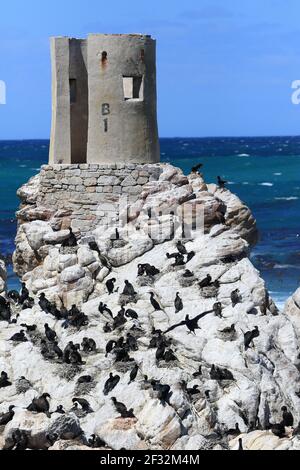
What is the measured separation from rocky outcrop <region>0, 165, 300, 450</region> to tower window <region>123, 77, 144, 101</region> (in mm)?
3216

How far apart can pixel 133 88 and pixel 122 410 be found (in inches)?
654

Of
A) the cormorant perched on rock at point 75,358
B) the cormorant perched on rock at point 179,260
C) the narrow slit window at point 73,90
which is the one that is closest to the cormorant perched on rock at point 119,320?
the cormorant perched on rock at point 75,358

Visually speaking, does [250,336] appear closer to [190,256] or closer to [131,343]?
[131,343]

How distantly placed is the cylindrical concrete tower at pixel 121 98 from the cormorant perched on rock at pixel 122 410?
14.0 metres

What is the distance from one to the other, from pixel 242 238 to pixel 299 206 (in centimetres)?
6340

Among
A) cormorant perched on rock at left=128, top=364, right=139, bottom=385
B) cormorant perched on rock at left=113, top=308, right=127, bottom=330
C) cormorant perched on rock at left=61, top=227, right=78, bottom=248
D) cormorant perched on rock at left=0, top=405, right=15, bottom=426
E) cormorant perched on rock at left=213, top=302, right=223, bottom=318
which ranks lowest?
cormorant perched on rock at left=0, top=405, right=15, bottom=426

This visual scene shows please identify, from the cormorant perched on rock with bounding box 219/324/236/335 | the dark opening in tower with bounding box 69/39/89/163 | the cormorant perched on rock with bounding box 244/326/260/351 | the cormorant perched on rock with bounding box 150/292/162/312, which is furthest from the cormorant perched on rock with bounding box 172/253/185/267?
the dark opening in tower with bounding box 69/39/89/163

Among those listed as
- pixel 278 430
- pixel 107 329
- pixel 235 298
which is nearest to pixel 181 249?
pixel 235 298

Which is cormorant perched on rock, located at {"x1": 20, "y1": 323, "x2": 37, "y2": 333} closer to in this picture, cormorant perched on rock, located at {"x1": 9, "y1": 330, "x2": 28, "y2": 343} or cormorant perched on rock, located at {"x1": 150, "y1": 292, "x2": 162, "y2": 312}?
cormorant perched on rock, located at {"x1": 9, "y1": 330, "x2": 28, "y2": 343}

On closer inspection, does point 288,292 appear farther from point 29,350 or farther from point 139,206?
point 29,350

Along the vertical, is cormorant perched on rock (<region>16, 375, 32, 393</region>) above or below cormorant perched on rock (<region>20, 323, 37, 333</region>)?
below

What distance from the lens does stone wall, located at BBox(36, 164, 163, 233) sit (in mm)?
54531

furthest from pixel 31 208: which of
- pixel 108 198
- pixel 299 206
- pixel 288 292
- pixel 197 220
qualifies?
pixel 299 206

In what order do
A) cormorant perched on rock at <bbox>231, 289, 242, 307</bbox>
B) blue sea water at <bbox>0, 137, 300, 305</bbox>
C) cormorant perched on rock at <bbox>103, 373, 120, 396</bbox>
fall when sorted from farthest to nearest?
1. blue sea water at <bbox>0, 137, 300, 305</bbox>
2. cormorant perched on rock at <bbox>231, 289, 242, 307</bbox>
3. cormorant perched on rock at <bbox>103, 373, 120, 396</bbox>
